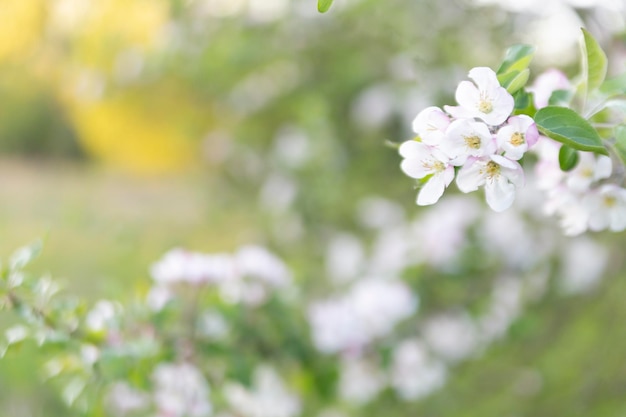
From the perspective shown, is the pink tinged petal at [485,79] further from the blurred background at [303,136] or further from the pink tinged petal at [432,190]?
the blurred background at [303,136]

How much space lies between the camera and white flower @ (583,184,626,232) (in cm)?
47

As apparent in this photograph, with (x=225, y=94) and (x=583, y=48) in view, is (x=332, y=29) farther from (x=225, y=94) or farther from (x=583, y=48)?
(x=583, y=48)

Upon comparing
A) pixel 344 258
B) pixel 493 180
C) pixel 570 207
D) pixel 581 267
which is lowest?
pixel 344 258

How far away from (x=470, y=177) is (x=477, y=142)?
0.7 inches

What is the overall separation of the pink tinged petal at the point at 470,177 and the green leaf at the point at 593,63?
10 cm

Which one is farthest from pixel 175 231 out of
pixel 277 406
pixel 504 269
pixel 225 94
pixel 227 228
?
pixel 277 406

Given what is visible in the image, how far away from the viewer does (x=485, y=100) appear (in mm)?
370

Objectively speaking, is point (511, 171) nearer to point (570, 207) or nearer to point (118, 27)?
point (570, 207)

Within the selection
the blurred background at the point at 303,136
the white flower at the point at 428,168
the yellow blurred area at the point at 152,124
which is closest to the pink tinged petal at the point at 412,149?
the white flower at the point at 428,168

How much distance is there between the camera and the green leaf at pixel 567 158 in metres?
0.44

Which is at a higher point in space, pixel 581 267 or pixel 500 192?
pixel 500 192

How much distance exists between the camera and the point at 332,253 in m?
1.71

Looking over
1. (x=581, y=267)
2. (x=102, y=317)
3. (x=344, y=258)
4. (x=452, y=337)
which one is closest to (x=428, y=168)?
(x=102, y=317)

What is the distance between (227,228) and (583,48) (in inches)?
79.7
